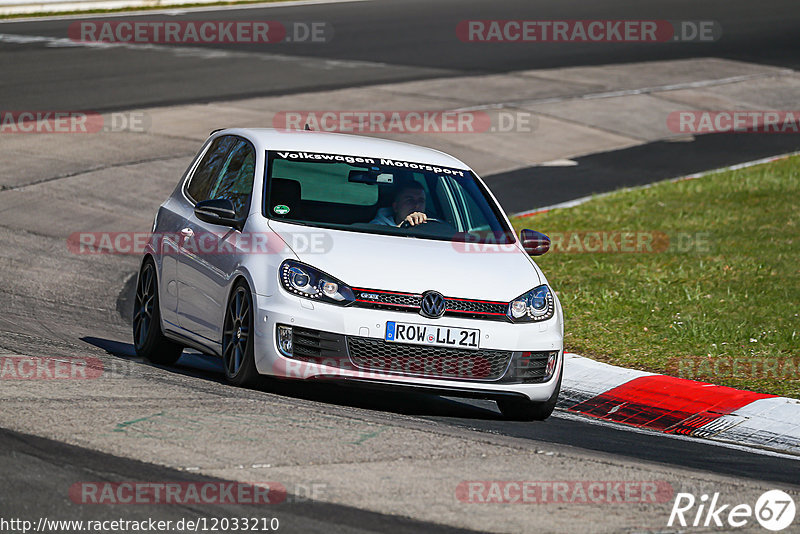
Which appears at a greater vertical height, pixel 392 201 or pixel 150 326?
pixel 392 201

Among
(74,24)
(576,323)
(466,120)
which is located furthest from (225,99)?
(576,323)

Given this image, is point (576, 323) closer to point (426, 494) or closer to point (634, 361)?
point (634, 361)

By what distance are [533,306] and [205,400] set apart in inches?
83.9

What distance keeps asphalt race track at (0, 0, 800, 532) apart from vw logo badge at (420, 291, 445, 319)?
634 millimetres

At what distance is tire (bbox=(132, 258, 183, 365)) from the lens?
31.1 feet

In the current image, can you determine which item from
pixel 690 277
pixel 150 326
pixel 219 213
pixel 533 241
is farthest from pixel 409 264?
pixel 690 277

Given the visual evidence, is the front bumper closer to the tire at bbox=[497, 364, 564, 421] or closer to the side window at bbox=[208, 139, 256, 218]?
the tire at bbox=[497, 364, 564, 421]

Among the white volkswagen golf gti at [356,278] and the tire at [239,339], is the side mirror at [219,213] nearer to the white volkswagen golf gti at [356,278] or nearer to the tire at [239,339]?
the white volkswagen golf gti at [356,278]

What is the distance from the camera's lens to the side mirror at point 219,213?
332 inches

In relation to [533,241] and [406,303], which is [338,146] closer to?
[533,241]

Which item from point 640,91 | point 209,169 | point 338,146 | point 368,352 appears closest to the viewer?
point 368,352

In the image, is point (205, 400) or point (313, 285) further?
point (313, 285)

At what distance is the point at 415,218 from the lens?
8820 millimetres

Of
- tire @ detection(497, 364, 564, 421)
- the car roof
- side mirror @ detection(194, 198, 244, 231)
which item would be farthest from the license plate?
the car roof
